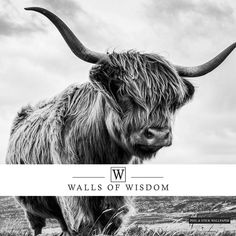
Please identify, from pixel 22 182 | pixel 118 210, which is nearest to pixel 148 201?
pixel 118 210

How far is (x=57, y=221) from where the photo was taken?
18.2 ft

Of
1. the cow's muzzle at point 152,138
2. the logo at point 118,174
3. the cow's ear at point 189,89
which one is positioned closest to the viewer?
the cow's muzzle at point 152,138

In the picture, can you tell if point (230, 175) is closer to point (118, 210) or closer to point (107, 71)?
point (118, 210)

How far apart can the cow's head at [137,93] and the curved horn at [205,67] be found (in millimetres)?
221

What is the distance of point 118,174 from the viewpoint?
5340 millimetres

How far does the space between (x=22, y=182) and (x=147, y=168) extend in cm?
122

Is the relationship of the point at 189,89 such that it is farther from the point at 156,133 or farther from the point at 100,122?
the point at 100,122

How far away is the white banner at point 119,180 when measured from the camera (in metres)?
5.34

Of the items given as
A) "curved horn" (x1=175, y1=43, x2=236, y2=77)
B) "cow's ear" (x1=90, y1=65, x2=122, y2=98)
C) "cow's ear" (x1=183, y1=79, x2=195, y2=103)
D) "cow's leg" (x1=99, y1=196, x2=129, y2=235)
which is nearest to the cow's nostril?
"cow's ear" (x1=90, y1=65, x2=122, y2=98)

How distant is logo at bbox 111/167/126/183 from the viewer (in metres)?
5.32

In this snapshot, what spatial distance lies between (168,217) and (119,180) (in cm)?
67

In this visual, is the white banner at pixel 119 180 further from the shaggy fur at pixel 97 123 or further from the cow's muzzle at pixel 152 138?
the cow's muzzle at pixel 152 138

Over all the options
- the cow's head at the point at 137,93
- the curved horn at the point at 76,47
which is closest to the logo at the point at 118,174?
the cow's head at the point at 137,93

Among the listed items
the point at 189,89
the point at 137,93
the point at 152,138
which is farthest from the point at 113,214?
the point at 189,89
